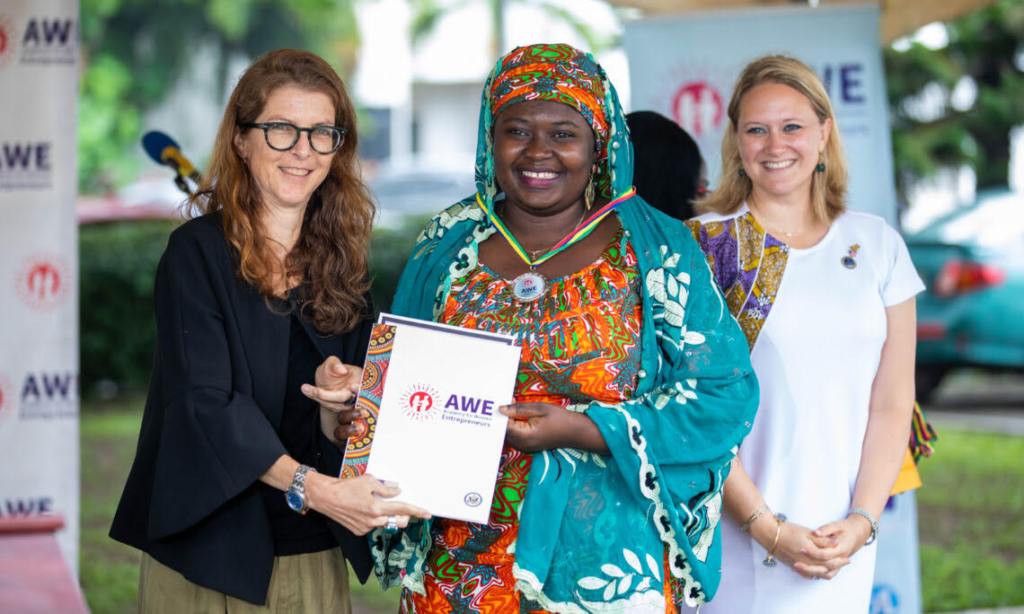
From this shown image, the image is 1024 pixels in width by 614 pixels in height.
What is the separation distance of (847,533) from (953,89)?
13279 millimetres

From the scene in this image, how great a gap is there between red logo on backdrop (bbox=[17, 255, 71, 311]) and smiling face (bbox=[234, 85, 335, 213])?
7.84 ft

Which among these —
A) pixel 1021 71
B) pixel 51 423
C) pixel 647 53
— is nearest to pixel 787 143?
pixel 647 53

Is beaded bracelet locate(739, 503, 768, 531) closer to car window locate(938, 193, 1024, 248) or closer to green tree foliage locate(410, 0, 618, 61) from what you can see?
car window locate(938, 193, 1024, 248)

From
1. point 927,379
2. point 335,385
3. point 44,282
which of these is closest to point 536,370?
point 335,385

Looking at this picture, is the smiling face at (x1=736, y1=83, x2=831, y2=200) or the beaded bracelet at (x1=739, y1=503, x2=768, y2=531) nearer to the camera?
the beaded bracelet at (x1=739, y1=503, x2=768, y2=531)

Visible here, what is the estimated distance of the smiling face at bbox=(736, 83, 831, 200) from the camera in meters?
3.19

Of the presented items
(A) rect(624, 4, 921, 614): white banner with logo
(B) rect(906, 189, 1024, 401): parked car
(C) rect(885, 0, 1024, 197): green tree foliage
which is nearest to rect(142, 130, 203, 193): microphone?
(A) rect(624, 4, 921, 614): white banner with logo

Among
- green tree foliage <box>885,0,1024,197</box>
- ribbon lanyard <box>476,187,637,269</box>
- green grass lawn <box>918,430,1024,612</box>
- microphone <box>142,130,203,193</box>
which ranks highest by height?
green tree foliage <box>885,0,1024,197</box>

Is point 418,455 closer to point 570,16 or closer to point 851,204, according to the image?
point 851,204

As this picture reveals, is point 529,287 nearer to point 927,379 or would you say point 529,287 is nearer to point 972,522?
point 972,522

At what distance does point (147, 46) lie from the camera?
1086 inches

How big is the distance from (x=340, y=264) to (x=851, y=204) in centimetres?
308

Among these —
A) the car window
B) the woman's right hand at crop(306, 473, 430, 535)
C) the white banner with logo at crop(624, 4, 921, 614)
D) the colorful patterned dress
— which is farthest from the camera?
the car window

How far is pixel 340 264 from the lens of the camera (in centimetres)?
288
